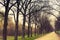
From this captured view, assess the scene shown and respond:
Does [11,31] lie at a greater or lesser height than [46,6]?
lesser

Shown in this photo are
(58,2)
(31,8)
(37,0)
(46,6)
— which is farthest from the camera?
(31,8)

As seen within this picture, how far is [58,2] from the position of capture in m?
28.9

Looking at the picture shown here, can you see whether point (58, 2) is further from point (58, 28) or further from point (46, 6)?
point (58, 28)

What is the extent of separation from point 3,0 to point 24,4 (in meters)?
8.55

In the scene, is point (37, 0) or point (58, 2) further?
point (37, 0)

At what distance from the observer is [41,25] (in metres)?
79.2

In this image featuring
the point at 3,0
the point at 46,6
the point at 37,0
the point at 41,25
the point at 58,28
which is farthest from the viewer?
the point at 58,28

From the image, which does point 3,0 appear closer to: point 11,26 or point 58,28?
point 11,26

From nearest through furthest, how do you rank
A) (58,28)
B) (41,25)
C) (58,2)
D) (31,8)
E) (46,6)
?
(58,2) < (46,6) < (31,8) < (41,25) < (58,28)

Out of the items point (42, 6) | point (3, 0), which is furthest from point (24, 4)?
point (3, 0)

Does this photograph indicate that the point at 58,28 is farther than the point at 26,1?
Yes

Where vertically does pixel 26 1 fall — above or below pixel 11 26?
above

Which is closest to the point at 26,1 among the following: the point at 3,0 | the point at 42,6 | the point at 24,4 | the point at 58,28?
the point at 24,4

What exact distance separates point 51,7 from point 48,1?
1339mm
